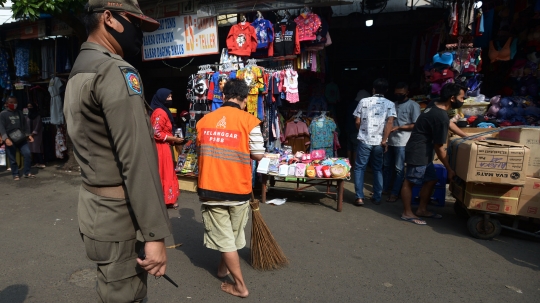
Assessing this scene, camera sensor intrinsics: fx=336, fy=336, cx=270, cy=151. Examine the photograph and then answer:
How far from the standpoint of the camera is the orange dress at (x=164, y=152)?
15.6 ft

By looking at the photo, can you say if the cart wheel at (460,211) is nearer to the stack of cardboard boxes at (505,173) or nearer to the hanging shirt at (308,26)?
the stack of cardboard boxes at (505,173)

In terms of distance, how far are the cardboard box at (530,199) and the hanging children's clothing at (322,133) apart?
12.3 feet

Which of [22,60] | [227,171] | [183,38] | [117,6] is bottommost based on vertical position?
[227,171]

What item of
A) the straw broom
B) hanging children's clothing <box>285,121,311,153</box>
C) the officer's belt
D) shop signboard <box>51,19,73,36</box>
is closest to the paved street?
the straw broom

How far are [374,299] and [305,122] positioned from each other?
4.88m

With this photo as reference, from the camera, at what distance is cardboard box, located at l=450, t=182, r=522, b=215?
4059 millimetres

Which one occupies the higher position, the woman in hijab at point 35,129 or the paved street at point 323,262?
the woman in hijab at point 35,129

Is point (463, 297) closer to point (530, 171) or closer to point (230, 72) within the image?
point (530, 171)

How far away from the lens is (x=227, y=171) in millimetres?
2900

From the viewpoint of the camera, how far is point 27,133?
26.4 feet

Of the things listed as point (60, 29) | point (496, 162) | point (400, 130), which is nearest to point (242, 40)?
point (400, 130)

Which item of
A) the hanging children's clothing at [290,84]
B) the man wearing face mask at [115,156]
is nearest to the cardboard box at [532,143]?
the hanging children's clothing at [290,84]

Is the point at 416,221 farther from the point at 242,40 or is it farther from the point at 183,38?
the point at 183,38

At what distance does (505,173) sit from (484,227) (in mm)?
806
